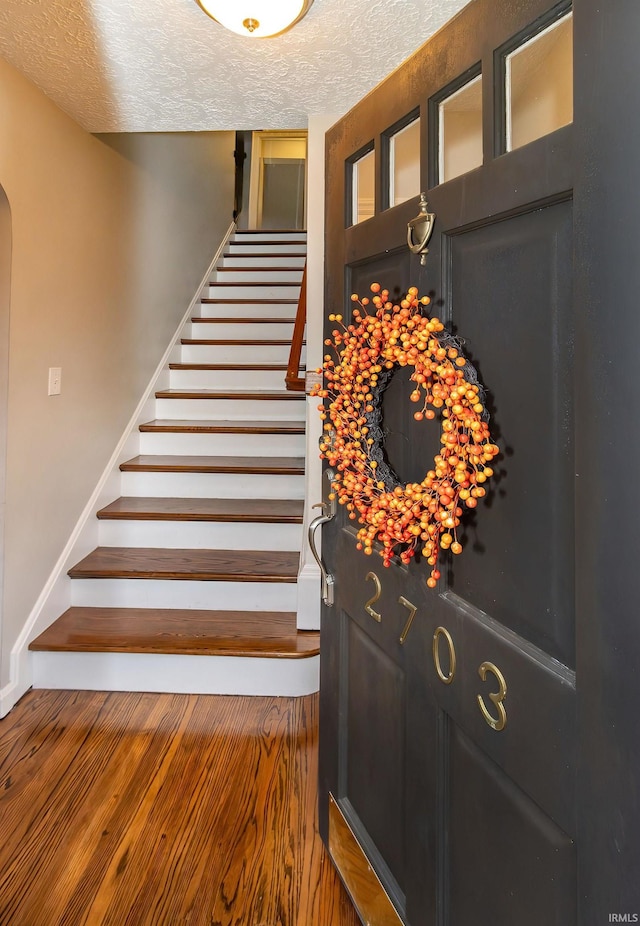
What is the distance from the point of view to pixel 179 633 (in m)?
2.32

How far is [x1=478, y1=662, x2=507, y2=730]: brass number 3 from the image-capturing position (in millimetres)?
854

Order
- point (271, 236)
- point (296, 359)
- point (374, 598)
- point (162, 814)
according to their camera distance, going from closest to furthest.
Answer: point (374, 598) → point (162, 814) → point (296, 359) → point (271, 236)

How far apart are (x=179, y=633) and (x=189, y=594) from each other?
228 mm

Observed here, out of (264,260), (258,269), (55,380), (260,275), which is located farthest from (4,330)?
(264,260)

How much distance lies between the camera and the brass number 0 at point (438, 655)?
98cm

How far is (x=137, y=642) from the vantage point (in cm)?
225

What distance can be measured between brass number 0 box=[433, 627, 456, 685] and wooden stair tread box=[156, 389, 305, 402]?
2.68 meters

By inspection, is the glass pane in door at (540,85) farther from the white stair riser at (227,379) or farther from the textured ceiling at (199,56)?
the white stair riser at (227,379)

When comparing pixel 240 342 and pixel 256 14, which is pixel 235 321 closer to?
pixel 240 342

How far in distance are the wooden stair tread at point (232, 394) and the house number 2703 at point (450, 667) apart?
8.03 ft

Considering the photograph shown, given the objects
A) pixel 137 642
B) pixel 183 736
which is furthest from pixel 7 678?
pixel 183 736

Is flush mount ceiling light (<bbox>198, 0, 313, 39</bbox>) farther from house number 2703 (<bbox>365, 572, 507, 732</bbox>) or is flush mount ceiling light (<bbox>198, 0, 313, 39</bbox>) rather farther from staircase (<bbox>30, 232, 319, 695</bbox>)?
staircase (<bbox>30, 232, 319, 695</bbox>)

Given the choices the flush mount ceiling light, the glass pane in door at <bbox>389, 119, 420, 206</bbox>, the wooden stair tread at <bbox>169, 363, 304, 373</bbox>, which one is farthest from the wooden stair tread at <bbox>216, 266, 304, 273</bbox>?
the glass pane in door at <bbox>389, 119, 420, 206</bbox>

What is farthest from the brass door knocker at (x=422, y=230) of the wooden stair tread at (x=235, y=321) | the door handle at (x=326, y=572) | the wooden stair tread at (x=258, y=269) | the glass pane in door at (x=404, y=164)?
the wooden stair tread at (x=258, y=269)
